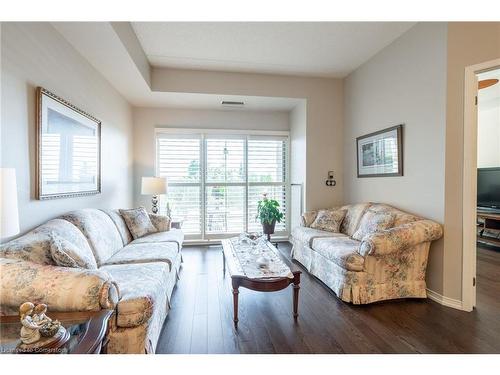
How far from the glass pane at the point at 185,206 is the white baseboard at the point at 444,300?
3.68 m

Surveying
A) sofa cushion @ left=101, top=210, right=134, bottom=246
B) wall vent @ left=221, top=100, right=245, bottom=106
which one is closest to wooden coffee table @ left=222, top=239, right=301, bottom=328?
sofa cushion @ left=101, top=210, right=134, bottom=246

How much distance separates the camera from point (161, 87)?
3850mm

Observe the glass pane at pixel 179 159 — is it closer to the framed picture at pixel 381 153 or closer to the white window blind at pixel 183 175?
the white window blind at pixel 183 175

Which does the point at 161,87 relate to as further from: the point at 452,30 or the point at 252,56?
the point at 452,30

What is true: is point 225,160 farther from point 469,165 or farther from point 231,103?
point 469,165

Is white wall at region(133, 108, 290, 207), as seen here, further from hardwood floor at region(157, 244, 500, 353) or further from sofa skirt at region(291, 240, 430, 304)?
sofa skirt at region(291, 240, 430, 304)

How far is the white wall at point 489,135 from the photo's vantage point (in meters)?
4.87

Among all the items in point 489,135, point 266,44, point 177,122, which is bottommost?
point 489,135

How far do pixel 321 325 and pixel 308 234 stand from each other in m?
1.45

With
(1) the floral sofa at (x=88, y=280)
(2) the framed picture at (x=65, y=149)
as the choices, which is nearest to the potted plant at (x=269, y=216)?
(1) the floral sofa at (x=88, y=280)

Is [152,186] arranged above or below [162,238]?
above

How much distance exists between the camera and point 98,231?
96.3 inches

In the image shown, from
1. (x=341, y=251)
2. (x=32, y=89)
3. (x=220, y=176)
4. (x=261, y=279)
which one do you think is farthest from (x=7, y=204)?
(x=220, y=176)
